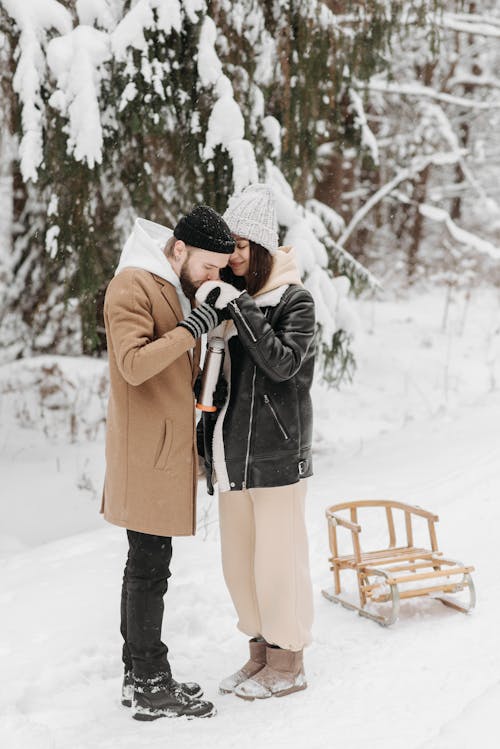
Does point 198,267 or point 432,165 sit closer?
point 198,267

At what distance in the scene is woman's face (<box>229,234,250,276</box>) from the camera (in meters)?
3.37

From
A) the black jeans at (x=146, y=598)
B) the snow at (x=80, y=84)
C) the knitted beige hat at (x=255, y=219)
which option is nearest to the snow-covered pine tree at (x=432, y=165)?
the snow at (x=80, y=84)

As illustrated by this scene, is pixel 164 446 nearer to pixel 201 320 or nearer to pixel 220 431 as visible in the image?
pixel 220 431

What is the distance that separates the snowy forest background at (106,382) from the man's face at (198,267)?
66.6 inches

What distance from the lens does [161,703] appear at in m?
3.24

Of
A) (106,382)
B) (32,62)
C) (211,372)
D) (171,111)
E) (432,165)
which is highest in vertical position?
(432,165)

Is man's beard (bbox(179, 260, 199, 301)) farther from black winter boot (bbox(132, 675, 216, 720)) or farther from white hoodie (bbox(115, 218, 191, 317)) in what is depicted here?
black winter boot (bbox(132, 675, 216, 720))

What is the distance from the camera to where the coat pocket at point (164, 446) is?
3.16 meters

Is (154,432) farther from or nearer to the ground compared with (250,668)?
farther from the ground

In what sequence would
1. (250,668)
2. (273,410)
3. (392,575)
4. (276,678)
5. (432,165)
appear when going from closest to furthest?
(273,410) < (276,678) < (250,668) < (392,575) < (432,165)

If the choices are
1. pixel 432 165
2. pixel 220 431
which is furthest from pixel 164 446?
pixel 432 165

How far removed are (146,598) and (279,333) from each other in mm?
1150

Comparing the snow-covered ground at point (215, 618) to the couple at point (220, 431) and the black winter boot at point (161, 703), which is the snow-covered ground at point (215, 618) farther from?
the couple at point (220, 431)

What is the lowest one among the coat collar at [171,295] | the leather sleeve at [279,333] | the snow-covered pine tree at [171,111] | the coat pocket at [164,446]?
the coat pocket at [164,446]
